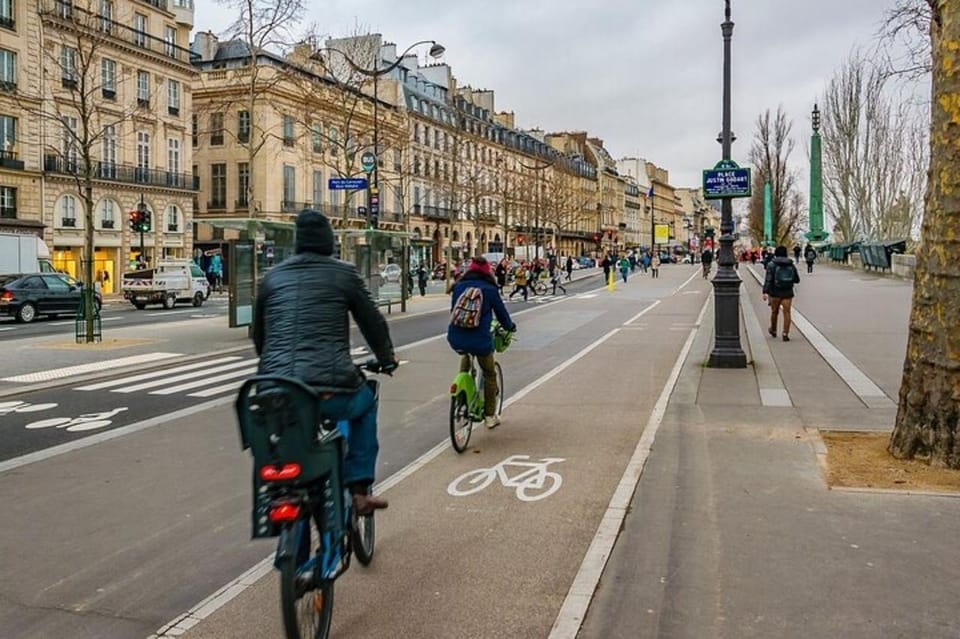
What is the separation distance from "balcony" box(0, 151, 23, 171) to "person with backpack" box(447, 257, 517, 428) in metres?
40.8

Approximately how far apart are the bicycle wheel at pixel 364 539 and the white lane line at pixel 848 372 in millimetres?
6983

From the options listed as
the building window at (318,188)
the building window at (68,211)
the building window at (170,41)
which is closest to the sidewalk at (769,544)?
the building window at (68,211)

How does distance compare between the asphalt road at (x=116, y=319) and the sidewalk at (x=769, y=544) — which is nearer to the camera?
the sidewalk at (x=769, y=544)

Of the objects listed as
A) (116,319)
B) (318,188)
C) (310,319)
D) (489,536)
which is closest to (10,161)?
(116,319)

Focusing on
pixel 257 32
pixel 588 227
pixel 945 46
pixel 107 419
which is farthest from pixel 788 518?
pixel 588 227

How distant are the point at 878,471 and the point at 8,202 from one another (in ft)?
146

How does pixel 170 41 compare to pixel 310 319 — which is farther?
pixel 170 41

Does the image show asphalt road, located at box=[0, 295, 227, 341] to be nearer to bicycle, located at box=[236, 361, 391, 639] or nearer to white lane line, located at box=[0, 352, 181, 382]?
white lane line, located at box=[0, 352, 181, 382]

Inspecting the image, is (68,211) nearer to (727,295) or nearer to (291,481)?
(727,295)

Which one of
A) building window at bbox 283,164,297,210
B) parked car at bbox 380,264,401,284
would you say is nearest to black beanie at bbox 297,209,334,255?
parked car at bbox 380,264,401,284

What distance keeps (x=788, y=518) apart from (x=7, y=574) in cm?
475

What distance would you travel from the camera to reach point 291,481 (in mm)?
3590

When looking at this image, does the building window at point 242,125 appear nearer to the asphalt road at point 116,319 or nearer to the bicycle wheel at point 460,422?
the asphalt road at point 116,319

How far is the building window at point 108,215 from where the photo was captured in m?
46.9
